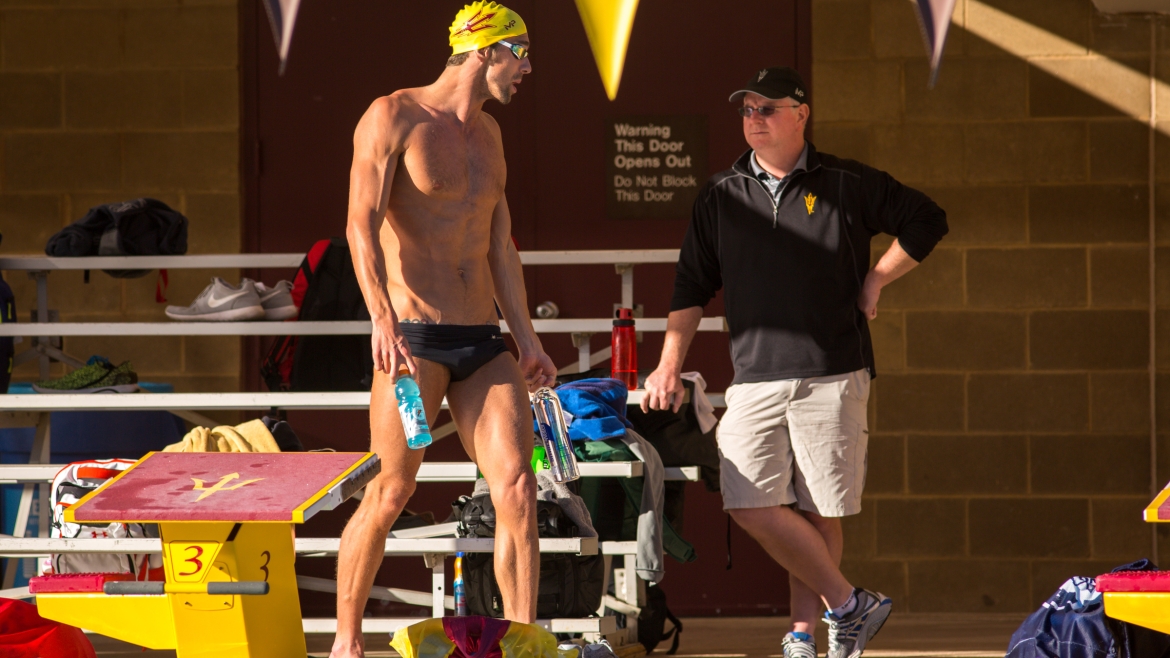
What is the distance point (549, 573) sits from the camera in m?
4.36

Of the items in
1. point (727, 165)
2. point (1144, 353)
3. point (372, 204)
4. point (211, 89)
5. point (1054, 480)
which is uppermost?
point (211, 89)

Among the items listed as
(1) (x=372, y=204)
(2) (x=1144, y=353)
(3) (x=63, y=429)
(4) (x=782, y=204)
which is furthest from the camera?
(2) (x=1144, y=353)

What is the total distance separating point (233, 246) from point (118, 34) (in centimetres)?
116

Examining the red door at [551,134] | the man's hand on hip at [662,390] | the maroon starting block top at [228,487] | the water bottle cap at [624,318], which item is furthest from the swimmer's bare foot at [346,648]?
the red door at [551,134]

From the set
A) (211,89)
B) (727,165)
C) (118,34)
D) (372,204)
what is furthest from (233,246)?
(372,204)

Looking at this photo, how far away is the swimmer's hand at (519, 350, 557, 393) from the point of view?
4.02 m

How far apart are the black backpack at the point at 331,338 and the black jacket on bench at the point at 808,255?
5.23 ft

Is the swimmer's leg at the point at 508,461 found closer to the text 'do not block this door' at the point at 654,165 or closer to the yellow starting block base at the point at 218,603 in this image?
the yellow starting block base at the point at 218,603

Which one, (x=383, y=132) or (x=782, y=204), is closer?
(x=383, y=132)

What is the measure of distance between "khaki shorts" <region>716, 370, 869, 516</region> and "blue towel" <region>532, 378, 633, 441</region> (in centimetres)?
43

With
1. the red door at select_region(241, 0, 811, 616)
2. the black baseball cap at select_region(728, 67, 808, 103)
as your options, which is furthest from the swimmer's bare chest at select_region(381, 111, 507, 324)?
the red door at select_region(241, 0, 811, 616)

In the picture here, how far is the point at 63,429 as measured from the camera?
5.25 meters

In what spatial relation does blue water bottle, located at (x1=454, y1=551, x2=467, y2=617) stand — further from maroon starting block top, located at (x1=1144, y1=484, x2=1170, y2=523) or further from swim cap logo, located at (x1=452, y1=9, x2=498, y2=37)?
maroon starting block top, located at (x1=1144, y1=484, x2=1170, y2=523)

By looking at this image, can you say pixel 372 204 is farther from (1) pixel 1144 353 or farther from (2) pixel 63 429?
(1) pixel 1144 353
